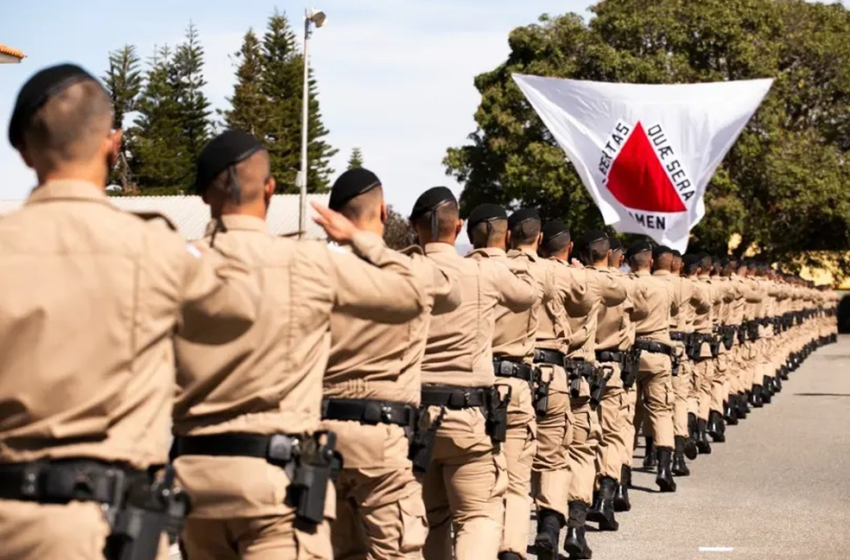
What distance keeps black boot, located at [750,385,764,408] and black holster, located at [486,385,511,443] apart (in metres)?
16.2

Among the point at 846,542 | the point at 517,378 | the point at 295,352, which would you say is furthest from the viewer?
the point at 846,542

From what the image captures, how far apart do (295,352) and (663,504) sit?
836 cm

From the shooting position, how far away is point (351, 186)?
19.9ft

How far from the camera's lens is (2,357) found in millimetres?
3654

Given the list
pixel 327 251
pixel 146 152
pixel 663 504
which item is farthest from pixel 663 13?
pixel 146 152

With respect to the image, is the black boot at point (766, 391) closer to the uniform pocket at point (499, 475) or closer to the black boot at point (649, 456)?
the black boot at point (649, 456)

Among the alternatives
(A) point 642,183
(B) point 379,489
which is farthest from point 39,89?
(A) point 642,183

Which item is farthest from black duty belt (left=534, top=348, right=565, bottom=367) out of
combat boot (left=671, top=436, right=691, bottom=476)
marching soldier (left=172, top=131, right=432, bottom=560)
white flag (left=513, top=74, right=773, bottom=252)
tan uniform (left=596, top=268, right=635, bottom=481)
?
white flag (left=513, top=74, right=773, bottom=252)

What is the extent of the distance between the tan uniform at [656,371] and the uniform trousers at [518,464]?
210 inches

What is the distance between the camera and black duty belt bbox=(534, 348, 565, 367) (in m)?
10.3

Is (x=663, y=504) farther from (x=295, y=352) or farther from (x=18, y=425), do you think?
(x=18, y=425)

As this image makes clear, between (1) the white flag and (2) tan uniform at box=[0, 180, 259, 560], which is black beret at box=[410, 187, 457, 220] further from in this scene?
(1) the white flag

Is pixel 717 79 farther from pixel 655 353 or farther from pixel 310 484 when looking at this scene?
pixel 310 484

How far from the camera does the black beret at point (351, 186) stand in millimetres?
6051
